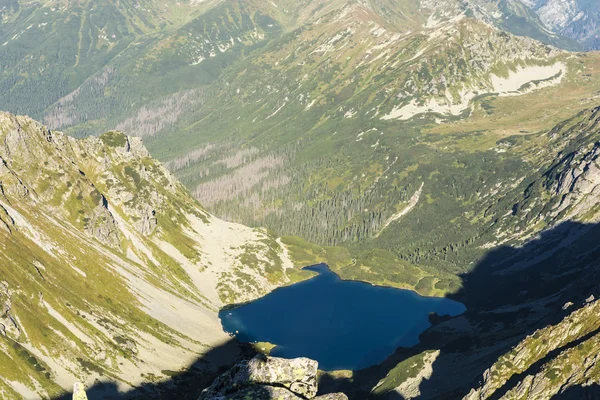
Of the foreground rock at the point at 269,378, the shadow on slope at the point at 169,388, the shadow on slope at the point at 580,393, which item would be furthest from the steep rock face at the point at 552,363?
the foreground rock at the point at 269,378

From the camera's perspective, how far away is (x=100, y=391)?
540 ft

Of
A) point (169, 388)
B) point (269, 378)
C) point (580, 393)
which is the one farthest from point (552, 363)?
point (169, 388)

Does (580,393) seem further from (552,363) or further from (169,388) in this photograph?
(169,388)

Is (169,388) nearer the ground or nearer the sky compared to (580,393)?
nearer the sky

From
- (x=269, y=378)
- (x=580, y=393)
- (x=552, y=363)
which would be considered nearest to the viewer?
(x=269, y=378)

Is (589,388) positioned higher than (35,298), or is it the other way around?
(35,298)

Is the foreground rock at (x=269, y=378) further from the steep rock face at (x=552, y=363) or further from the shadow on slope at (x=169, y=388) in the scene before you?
the shadow on slope at (x=169, y=388)

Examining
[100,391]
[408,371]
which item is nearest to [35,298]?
[100,391]

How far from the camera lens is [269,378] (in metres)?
40.1

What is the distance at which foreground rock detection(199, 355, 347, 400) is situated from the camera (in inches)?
1540

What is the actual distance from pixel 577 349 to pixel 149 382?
400 feet

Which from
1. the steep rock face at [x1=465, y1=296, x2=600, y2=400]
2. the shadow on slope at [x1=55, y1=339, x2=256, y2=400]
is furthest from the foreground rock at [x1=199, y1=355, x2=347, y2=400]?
the shadow on slope at [x1=55, y1=339, x2=256, y2=400]

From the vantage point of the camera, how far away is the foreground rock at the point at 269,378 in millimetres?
39125

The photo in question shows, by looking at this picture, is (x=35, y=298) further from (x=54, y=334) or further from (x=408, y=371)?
(x=408, y=371)
